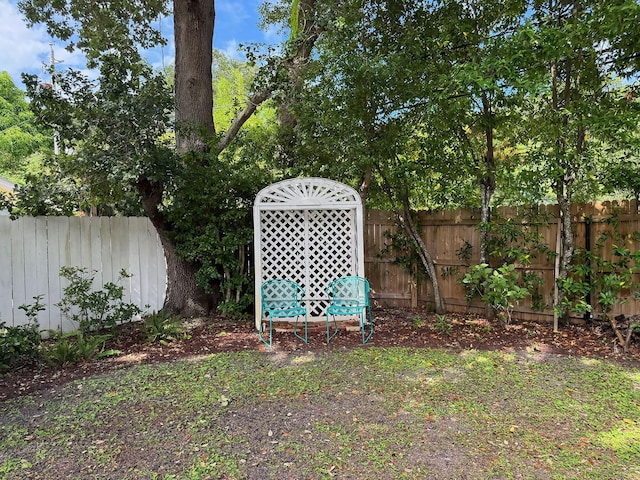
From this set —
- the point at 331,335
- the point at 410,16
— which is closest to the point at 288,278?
the point at 331,335

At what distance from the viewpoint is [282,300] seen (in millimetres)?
4996

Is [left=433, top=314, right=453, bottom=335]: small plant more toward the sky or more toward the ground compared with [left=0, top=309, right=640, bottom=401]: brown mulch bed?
more toward the sky

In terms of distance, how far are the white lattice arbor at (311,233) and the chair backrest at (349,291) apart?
0.16 meters

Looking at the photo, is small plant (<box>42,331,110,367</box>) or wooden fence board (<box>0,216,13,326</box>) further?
wooden fence board (<box>0,216,13,326</box>)

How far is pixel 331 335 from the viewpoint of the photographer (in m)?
4.80

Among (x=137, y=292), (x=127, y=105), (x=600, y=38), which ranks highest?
(x=600, y=38)

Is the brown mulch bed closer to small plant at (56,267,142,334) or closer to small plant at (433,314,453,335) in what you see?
small plant at (433,314,453,335)

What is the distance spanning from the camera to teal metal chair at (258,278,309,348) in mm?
4677

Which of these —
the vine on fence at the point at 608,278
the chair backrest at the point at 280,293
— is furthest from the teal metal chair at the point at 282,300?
the vine on fence at the point at 608,278

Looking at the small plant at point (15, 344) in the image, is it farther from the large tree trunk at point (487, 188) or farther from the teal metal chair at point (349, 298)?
the large tree trunk at point (487, 188)

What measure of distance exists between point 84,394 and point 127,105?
2.66 m

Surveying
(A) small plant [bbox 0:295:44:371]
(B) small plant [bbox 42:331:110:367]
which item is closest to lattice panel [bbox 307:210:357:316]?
(B) small plant [bbox 42:331:110:367]

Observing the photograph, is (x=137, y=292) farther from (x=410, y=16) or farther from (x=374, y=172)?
(x=410, y=16)

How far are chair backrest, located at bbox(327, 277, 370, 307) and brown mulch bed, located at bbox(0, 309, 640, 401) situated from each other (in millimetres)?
366
